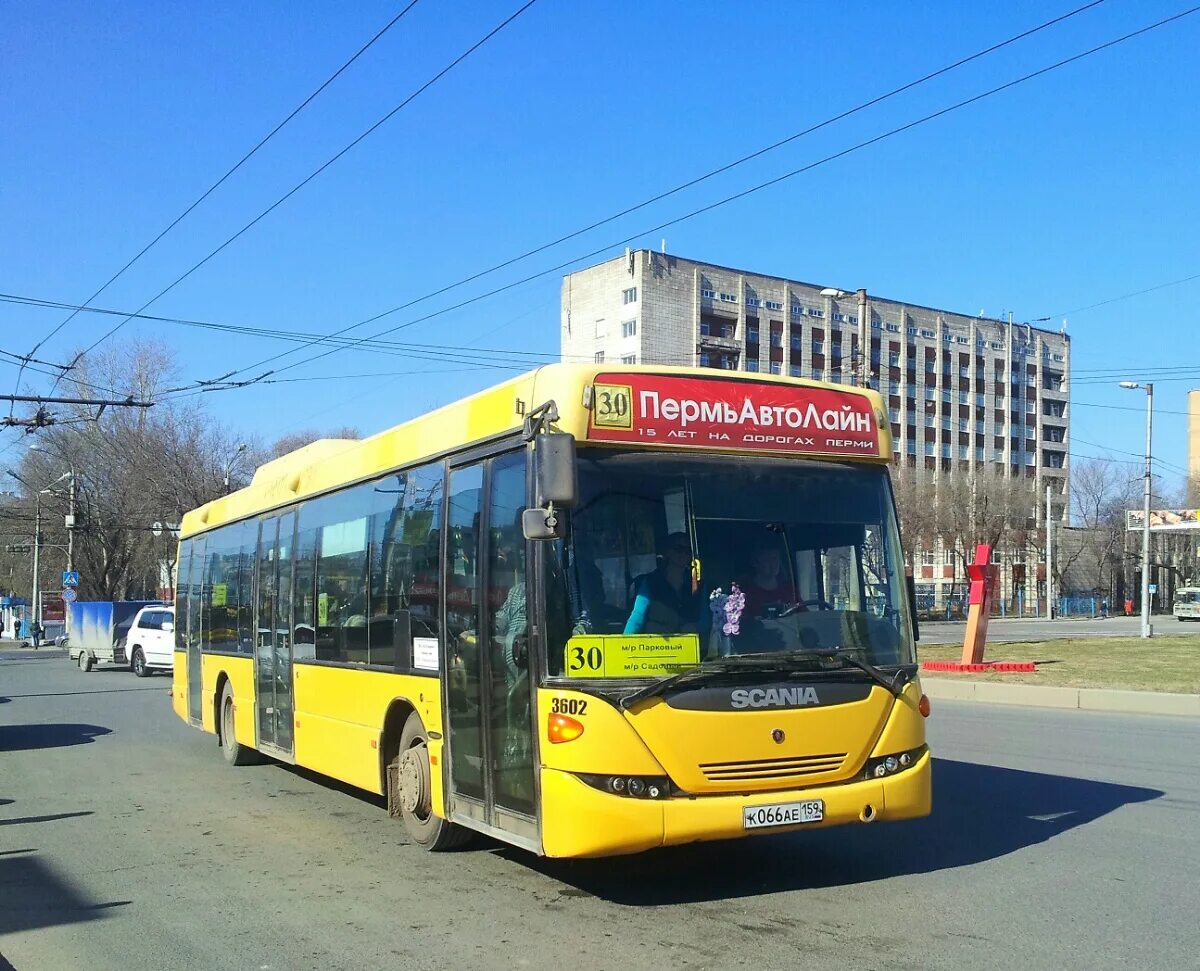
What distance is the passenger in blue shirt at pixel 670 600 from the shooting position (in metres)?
6.67

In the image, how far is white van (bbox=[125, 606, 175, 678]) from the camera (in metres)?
32.5

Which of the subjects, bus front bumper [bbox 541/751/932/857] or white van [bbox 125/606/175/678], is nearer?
bus front bumper [bbox 541/751/932/857]

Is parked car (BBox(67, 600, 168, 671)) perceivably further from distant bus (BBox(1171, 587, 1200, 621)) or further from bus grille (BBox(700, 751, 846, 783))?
distant bus (BBox(1171, 587, 1200, 621))

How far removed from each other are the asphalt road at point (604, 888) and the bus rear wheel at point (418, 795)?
0.16m

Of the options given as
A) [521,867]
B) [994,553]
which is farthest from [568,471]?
[994,553]

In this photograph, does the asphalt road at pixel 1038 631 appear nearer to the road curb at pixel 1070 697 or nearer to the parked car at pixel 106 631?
the road curb at pixel 1070 697

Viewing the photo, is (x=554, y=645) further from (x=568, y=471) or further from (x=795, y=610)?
(x=795, y=610)

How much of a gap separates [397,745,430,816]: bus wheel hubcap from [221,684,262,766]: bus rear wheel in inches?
205

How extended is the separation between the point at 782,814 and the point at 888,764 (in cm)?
84

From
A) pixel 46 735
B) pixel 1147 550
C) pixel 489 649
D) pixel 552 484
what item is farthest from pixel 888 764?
pixel 1147 550

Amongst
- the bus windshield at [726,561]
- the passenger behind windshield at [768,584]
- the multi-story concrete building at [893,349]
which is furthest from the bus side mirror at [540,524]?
the multi-story concrete building at [893,349]

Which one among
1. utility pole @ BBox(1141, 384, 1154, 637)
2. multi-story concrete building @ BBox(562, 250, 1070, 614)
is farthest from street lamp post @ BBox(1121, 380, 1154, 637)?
multi-story concrete building @ BBox(562, 250, 1070, 614)

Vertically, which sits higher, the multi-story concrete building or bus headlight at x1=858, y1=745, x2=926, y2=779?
the multi-story concrete building

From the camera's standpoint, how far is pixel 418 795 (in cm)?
850
